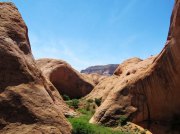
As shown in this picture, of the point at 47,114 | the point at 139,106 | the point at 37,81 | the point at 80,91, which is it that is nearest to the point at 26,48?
the point at 37,81

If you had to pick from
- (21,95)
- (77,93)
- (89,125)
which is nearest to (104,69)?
(77,93)

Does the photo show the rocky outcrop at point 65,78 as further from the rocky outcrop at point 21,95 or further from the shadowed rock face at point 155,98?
the rocky outcrop at point 21,95

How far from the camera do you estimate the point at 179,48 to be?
62.5 feet

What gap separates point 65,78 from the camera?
121ft

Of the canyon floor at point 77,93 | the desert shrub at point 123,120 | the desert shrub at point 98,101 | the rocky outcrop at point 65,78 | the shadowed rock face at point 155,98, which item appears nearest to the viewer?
the canyon floor at point 77,93

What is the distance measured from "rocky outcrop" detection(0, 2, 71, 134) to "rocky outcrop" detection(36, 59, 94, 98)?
23.7 meters

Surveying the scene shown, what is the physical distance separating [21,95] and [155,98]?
1186 cm

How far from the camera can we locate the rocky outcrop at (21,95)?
30.3 feet

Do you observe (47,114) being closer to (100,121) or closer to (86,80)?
(100,121)

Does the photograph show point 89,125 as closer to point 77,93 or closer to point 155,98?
point 155,98

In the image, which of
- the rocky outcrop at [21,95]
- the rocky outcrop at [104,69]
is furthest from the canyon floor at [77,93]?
the rocky outcrop at [104,69]

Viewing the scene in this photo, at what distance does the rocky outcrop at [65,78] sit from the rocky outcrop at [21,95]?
23716 mm

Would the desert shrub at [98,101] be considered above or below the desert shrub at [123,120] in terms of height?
above

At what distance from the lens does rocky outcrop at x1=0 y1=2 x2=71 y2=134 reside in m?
9.24
